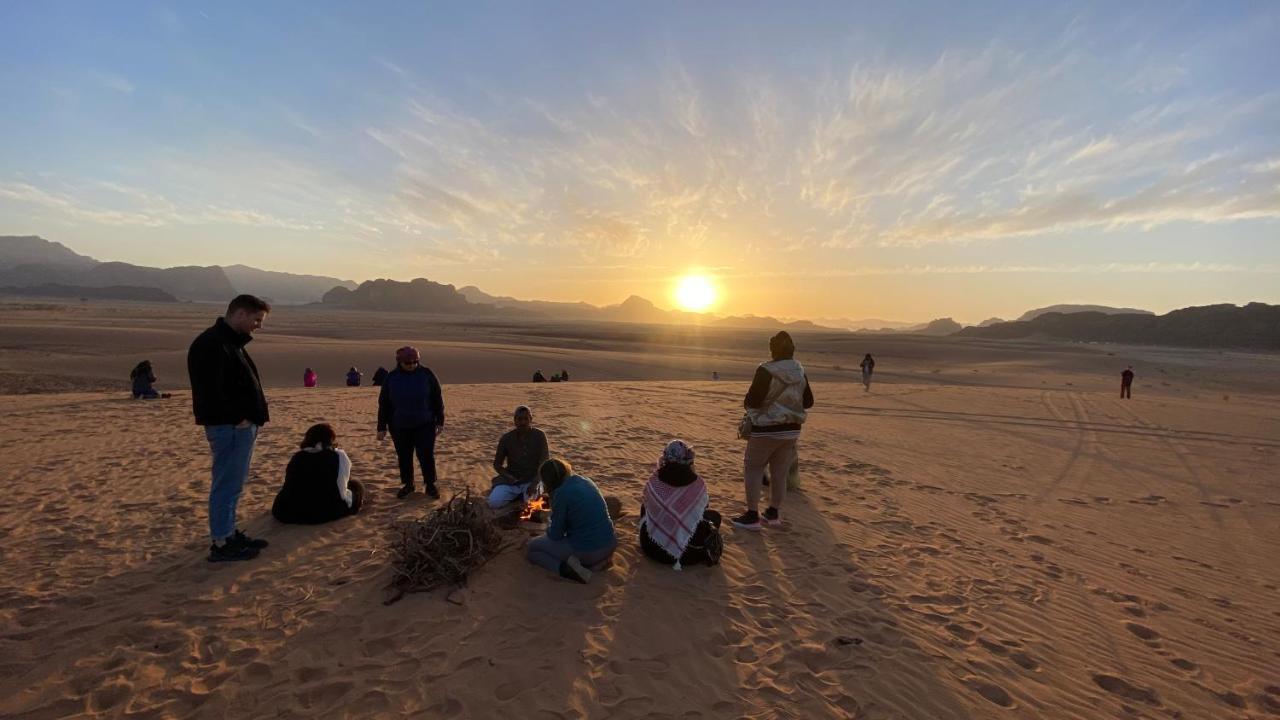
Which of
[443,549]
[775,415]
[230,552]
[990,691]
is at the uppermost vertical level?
[775,415]

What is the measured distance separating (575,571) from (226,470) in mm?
3243

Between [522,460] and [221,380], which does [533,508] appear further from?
[221,380]

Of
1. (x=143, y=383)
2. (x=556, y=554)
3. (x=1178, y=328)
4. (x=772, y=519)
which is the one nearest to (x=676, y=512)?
(x=556, y=554)

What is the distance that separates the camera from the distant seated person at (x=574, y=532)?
15.9 ft

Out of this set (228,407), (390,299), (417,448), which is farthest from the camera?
(390,299)

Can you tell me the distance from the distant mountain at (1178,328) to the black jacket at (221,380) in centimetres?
12152

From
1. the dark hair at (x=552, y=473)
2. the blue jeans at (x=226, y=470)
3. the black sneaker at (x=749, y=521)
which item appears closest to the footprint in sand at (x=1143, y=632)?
the black sneaker at (x=749, y=521)

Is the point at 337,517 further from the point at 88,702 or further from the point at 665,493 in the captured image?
the point at 665,493

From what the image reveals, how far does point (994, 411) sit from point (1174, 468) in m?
7.44

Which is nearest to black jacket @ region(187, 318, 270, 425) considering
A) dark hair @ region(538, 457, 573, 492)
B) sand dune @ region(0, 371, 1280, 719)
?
sand dune @ region(0, 371, 1280, 719)

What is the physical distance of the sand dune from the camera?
3590 mm

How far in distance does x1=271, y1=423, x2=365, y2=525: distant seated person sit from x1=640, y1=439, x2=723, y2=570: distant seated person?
343 centimetres

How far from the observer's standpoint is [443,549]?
4.75 m

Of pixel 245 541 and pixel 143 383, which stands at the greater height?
pixel 143 383
